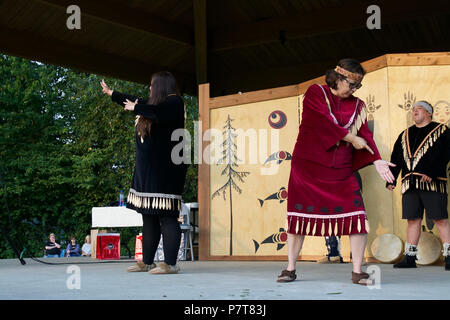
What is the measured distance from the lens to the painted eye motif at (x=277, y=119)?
564 centimetres

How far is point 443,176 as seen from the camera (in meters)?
4.23

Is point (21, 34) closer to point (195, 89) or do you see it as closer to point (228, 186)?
point (195, 89)

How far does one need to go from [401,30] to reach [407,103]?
4.54 m

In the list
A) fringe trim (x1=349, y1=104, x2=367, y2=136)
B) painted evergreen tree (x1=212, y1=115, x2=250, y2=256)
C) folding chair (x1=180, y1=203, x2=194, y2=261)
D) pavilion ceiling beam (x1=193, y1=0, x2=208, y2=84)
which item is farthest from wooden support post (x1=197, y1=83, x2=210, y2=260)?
fringe trim (x1=349, y1=104, x2=367, y2=136)

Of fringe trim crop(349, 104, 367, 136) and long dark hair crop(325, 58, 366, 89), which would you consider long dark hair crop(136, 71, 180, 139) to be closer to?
long dark hair crop(325, 58, 366, 89)

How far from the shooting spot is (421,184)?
423cm

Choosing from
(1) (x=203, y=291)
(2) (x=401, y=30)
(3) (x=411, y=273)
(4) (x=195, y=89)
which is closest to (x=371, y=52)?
(2) (x=401, y=30)

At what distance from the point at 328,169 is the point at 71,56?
655 centimetres

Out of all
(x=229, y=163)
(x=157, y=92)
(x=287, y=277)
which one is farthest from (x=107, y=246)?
(x=287, y=277)

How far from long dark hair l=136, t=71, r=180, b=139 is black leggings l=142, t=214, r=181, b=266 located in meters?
0.59

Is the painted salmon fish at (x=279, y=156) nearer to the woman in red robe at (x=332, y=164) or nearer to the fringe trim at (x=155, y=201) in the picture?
the fringe trim at (x=155, y=201)

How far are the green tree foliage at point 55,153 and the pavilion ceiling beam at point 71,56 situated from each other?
17.3 feet

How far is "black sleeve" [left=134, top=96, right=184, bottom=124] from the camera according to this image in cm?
358

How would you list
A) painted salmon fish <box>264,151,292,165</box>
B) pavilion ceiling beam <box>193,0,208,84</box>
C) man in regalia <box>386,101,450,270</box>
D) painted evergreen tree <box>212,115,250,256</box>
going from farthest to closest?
pavilion ceiling beam <box>193,0,208,84</box> → painted evergreen tree <box>212,115,250,256</box> → painted salmon fish <box>264,151,292,165</box> → man in regalia <box>386,101,450,270</box>
